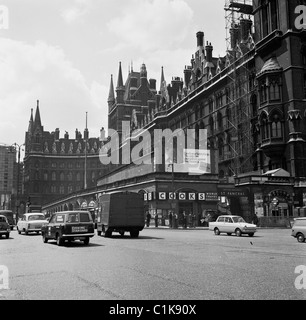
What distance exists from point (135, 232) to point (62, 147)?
121 metres

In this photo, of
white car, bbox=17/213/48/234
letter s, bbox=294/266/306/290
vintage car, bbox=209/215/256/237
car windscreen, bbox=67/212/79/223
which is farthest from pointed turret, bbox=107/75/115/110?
letter s, bbox=294/266/306/290

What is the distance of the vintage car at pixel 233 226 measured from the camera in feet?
90.9

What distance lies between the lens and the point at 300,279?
31.9 ft

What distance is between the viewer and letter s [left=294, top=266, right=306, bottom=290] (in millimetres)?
8880

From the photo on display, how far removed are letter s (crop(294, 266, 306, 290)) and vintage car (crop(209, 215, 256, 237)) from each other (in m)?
16.2

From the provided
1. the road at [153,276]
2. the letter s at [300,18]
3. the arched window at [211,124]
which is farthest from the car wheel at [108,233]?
the arched window at [211,124]

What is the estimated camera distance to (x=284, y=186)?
143 feet

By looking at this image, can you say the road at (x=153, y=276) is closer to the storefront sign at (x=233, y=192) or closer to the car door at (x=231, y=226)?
the car door at (x=231, y=226)

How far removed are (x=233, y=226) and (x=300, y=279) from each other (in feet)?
63.2

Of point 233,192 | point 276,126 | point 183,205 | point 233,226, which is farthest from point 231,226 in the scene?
point 276,126

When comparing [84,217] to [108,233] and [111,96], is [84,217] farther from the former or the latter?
[111,96]

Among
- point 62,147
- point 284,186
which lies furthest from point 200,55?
point 62,147
